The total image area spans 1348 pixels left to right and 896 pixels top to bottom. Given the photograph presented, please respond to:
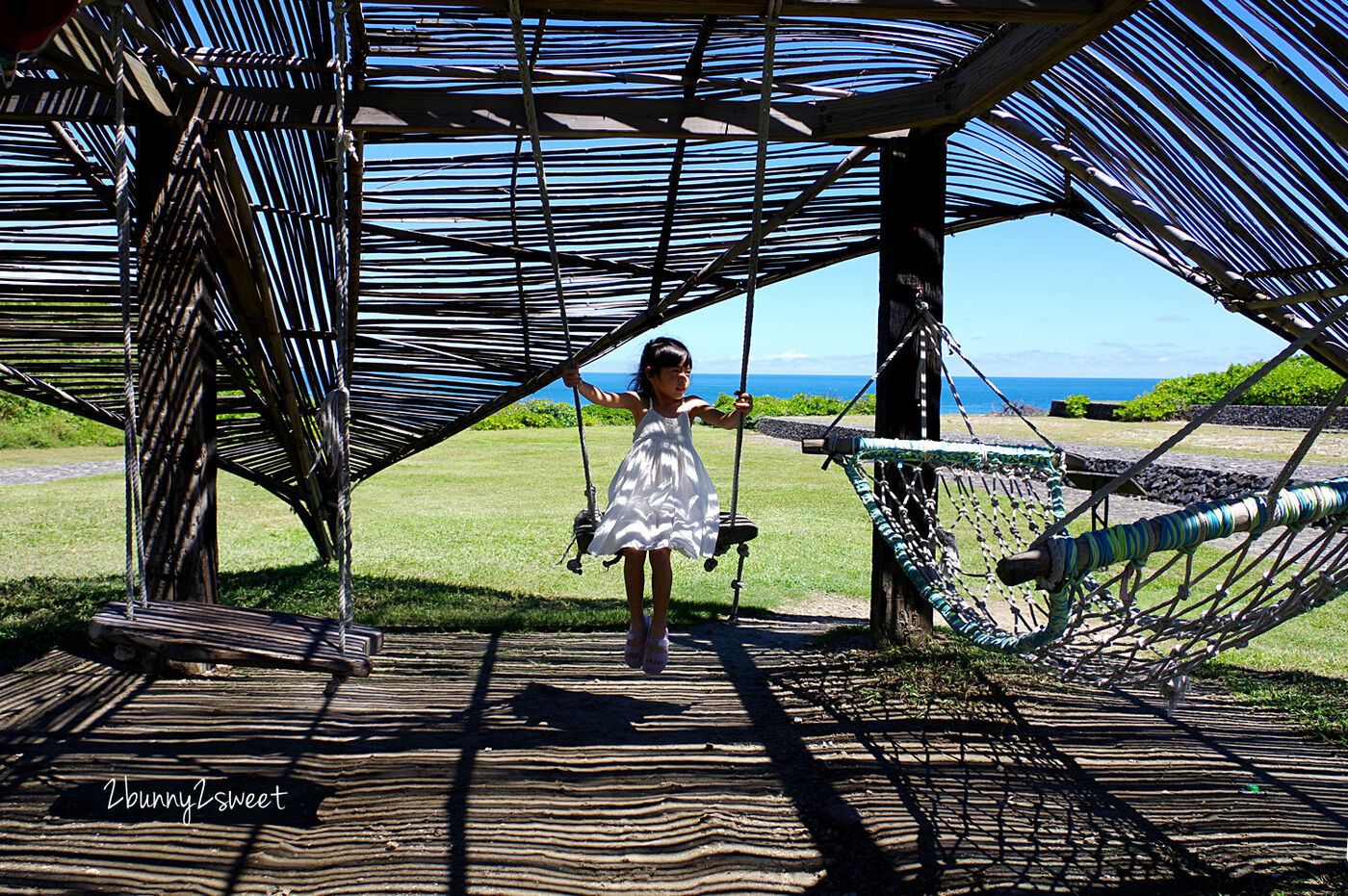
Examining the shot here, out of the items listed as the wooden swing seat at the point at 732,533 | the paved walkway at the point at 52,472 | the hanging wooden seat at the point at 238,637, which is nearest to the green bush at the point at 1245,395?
the wooden swing seat at the point at 732,533

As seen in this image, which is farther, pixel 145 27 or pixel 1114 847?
pixel 145 27

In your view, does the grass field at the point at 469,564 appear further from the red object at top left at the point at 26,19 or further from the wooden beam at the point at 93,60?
the red object at top left at the point at 26,19

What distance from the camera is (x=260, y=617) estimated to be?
2232 millimetres

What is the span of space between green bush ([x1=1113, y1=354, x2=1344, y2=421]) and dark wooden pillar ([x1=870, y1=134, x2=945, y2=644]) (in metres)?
10.3

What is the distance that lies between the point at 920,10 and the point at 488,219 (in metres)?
2.24

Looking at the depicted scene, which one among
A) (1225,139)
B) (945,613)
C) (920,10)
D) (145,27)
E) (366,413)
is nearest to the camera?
(920,10)

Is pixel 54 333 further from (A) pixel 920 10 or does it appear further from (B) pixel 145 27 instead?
(A) pixel 920 10

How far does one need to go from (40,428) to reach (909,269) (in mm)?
15938

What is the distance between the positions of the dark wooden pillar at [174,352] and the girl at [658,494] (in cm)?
137

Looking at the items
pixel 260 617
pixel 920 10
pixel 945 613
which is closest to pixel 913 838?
pixel 945 613

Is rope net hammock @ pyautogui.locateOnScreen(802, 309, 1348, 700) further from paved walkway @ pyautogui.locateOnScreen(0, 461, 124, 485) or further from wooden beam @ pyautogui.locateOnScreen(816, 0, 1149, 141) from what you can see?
paved walkway @ pyautogui.locateOnScreen(0, 461, 124, 485)

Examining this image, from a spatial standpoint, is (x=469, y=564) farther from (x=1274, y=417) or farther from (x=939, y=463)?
(x=1274, y=417)

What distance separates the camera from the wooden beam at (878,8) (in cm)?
233

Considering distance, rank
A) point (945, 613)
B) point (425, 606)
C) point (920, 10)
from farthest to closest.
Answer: point (425, 606)
point (945, 613)
point (920, 10)
